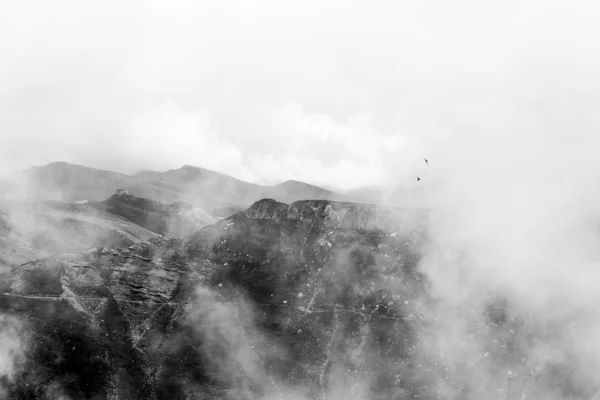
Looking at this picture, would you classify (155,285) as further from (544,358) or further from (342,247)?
(544,358)

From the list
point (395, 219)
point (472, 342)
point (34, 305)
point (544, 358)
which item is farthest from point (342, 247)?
point (34, 305)

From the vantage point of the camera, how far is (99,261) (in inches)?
5413

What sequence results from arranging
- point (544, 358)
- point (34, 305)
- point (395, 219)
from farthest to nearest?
point (395, 219) < point (34, 305) < point (544, 358)

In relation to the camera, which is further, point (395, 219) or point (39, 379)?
point (395, 219)

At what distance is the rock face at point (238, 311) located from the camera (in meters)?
115

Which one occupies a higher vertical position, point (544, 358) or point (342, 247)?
point (342, 247)

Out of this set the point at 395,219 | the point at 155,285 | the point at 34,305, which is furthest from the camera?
the point at 395,219

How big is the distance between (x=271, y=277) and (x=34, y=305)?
157ft

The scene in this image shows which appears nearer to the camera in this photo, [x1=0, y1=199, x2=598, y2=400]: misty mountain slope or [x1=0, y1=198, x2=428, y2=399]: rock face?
[x1=0, y1=199, x2=598, y2=400]: misty mountain slope

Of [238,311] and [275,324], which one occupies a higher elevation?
[238,311]

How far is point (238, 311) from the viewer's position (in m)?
131

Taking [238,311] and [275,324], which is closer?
[275,324]

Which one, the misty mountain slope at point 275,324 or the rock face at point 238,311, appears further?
the rock face at point 238,311

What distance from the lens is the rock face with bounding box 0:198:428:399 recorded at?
115438 mm
